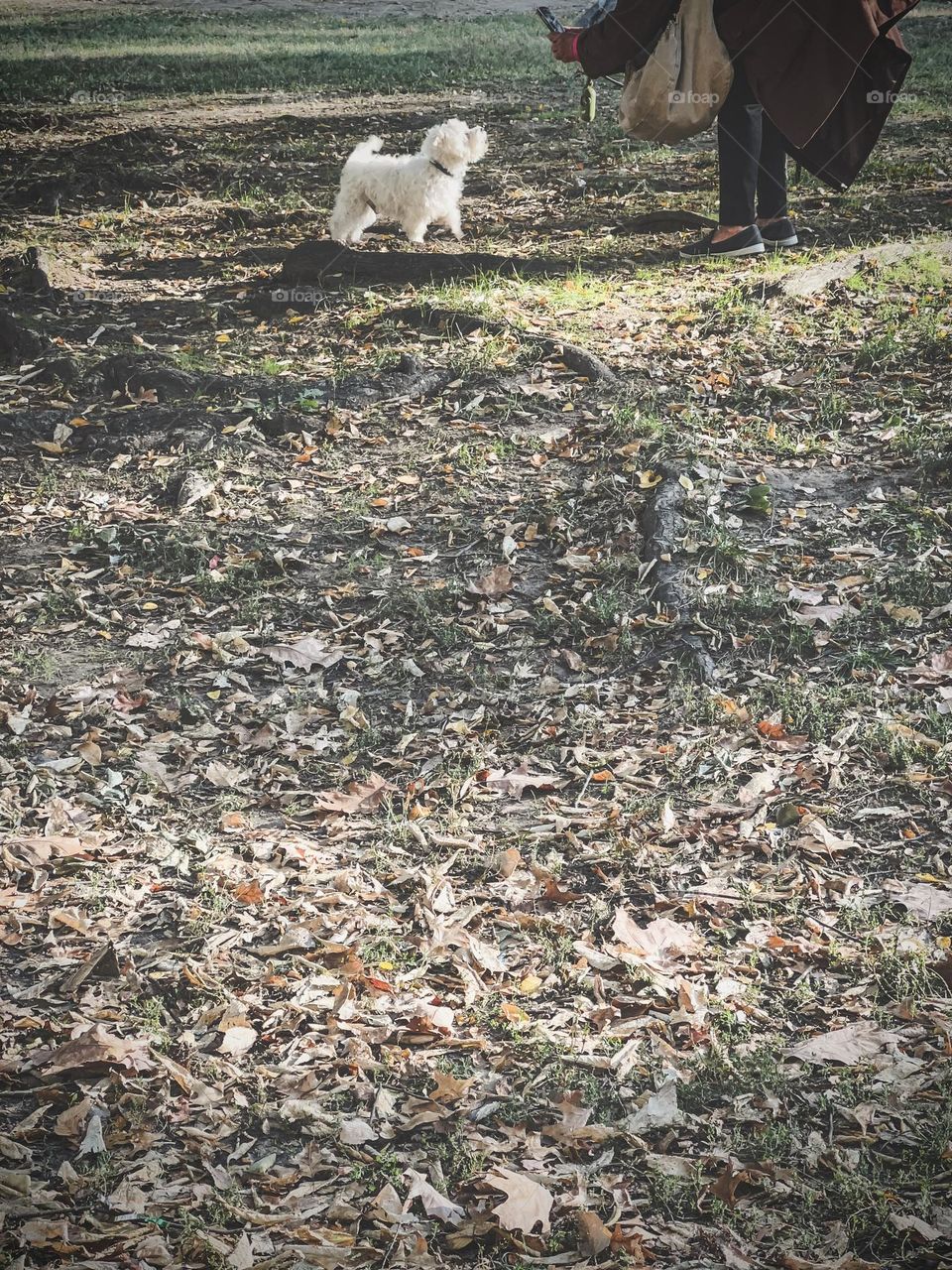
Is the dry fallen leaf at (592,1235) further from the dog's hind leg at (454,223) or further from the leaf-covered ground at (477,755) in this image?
the dog's hind leg at (454,223)

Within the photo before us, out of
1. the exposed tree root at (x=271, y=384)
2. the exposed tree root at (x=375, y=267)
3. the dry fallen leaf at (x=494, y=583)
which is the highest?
the exposed tree root at (x=375, y=267)

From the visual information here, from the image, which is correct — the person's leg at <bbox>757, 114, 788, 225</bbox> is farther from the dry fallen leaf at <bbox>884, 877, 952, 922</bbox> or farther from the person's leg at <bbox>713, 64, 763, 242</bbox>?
the dry fallen leaf at <bbox>884, 877, 952, 922</bbox>

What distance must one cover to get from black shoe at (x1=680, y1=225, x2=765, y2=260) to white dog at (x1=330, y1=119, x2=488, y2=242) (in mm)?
1515

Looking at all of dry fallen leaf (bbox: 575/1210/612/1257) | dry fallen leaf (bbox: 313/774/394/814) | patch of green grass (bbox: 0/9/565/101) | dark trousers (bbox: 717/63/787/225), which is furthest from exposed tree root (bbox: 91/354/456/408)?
dry fallen leaf (bbox: 575/1210/612/1257)

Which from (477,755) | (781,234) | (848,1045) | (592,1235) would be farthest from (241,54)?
(592,1235)

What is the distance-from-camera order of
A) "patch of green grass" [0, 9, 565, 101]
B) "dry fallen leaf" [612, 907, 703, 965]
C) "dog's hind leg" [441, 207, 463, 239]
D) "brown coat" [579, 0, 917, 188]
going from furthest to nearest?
1. "patch of green grass" [0, 9, 565, 101]
2. "dog's hind leg" [441, 207, 463, 239]
3. "brown coat" [579, 0, 917, 188]
4. "dry fallen leaf" [612, 907, 703, 965]

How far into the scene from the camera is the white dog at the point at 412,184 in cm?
664

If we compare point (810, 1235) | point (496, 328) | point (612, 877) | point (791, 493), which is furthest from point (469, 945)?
point (496, 328)

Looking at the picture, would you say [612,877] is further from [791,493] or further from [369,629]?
[791,493]

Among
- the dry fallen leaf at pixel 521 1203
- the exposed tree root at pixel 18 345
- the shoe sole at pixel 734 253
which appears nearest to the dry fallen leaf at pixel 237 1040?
the dry fallen leaf at pixel 521 1203

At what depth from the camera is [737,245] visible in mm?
6887

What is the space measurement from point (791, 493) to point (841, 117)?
2677 mm

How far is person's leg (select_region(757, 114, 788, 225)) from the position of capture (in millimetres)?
6625

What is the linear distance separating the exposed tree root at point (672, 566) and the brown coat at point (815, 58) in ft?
8.81
